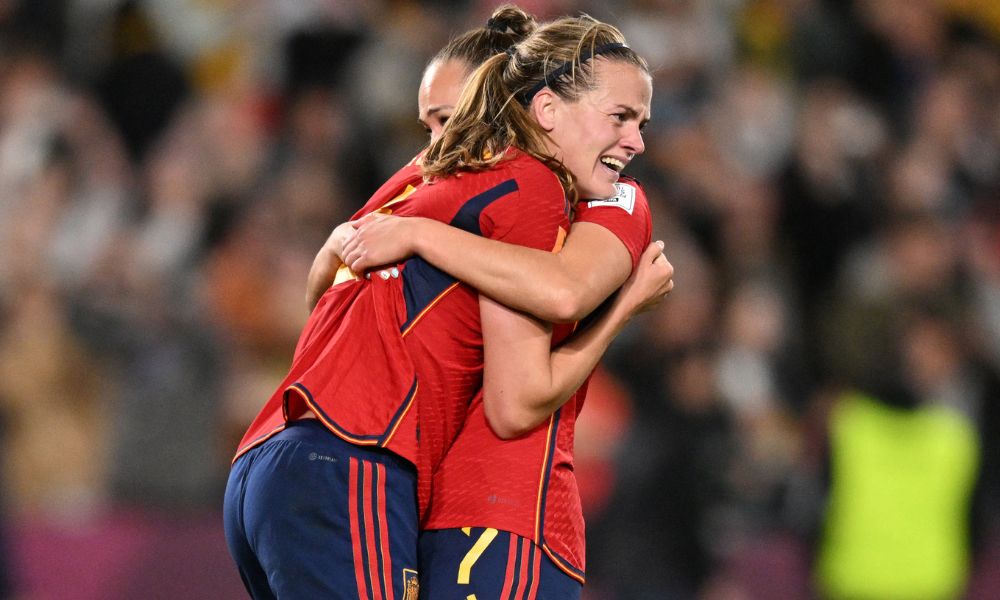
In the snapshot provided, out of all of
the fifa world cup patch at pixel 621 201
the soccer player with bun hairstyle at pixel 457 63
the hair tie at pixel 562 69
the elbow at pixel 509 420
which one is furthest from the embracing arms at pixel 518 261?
the soccer player with bun hairstyle at pixel 457 63

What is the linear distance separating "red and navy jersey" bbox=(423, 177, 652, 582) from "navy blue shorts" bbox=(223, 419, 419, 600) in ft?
0.44

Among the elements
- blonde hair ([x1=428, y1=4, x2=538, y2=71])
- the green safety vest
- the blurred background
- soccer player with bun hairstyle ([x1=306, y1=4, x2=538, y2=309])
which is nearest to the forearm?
soccer player with bun hairstyle ([x1=306, y1=4, x2=538, y2=309])

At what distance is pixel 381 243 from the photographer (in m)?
3.06

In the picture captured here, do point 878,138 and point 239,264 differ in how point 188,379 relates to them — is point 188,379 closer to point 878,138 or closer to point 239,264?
point 239,264

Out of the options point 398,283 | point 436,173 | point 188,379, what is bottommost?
point 188,379

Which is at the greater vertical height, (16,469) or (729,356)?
(729,356)

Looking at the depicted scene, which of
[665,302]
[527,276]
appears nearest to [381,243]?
[527,276]

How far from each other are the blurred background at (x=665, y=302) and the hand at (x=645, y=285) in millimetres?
3483

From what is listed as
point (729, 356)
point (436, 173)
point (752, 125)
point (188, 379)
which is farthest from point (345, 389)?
point (752, 125)

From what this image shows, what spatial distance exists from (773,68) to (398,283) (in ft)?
22.0

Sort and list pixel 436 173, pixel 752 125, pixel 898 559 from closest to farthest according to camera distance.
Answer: pixel 436 173
pixel 898 559
pixel 752 125

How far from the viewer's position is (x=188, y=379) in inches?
260

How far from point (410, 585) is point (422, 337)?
51 cm

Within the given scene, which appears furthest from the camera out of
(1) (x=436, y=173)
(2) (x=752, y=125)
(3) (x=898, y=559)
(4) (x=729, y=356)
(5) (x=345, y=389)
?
(2) (x=752, y=125)
